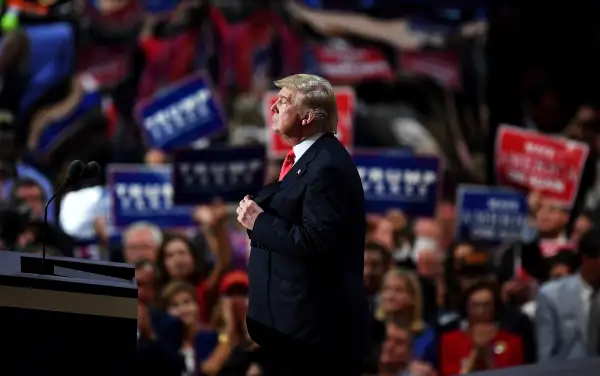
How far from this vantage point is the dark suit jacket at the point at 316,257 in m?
2.71

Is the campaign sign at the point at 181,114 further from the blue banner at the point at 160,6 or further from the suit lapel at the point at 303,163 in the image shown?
the suit lapel at the point at 303,163

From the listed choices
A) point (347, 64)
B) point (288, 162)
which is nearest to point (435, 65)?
point (347, 64)

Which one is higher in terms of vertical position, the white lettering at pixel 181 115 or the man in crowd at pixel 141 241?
the white lettering at pixel 181 115

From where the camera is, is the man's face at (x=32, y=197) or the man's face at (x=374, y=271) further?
the man's face at (x=374, y=271)

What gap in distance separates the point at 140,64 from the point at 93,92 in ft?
0.91

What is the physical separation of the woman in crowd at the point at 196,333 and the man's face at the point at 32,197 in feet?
2.39

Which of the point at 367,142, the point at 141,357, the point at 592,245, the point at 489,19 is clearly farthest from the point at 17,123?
the point at 592,245

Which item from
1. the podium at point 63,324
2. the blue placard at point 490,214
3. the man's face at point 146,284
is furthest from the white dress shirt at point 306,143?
the blue placard at point 490,214

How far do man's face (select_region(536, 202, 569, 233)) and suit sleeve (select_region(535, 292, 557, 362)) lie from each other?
44 centimetres

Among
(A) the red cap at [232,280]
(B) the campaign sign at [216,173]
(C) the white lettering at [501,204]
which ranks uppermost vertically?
(B) the campaign sign at [216,173]

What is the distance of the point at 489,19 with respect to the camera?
6414 mm

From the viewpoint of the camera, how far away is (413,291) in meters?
6.09

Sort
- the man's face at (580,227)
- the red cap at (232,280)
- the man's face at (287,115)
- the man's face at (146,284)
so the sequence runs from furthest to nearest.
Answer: the man's face at (580,227) < the red cap at (232,280) < the man's face at (146,284) < the man's face at (287,115)

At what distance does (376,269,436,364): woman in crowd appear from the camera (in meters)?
5.99
